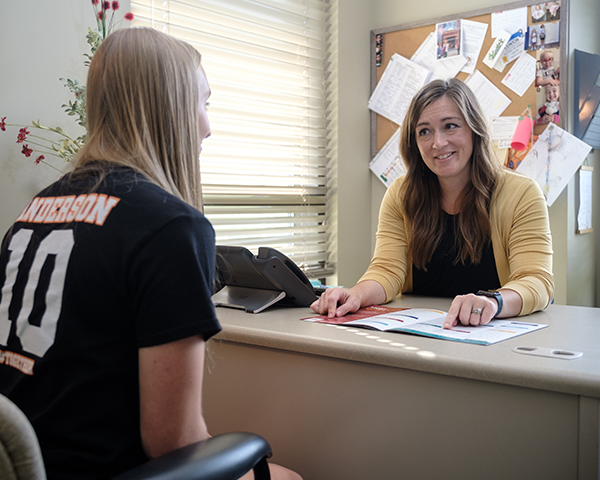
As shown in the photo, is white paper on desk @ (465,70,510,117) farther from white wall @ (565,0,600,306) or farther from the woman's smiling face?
the woman's smiling face

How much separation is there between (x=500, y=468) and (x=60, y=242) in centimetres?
79

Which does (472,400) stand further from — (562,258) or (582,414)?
(562,258)

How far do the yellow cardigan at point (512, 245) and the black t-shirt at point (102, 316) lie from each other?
1009 mm

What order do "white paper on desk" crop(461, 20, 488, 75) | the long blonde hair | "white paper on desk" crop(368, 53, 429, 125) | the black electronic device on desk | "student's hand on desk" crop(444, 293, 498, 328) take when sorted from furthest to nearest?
"white paper on desk" crop(368, 53, 429, 125), "white paper on desk" crop(461, 20, 488, 75), the black electronic device on desk, "student's hand on desk" crop(444, 293, 498, 328), the long blonde hair

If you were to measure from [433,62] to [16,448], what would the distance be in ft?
9.01

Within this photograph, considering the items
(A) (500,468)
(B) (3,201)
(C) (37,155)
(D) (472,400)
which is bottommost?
(A) (500,468)

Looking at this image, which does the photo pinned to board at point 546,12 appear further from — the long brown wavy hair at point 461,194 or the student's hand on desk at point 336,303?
the student's hand on desk at point 336,303

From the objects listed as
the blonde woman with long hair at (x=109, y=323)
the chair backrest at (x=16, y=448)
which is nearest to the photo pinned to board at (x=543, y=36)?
the blonde woman with long hair at (x=109, y=323)

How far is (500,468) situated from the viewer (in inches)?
37.3

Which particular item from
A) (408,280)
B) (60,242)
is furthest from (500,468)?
(408,280)

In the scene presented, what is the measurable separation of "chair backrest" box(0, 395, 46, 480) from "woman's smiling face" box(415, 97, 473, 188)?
1494 millimetres

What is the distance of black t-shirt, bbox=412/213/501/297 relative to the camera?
175cm

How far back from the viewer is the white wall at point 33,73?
5.71ft

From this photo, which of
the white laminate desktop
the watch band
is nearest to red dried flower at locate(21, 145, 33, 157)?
the white laminate desktop
